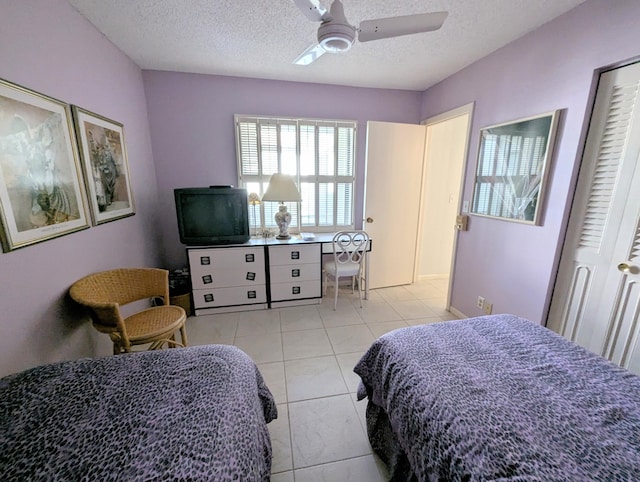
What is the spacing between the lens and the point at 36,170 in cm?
134

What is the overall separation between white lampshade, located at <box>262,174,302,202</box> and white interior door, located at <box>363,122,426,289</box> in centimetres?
91

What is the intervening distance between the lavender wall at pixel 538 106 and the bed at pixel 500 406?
2.84 feet

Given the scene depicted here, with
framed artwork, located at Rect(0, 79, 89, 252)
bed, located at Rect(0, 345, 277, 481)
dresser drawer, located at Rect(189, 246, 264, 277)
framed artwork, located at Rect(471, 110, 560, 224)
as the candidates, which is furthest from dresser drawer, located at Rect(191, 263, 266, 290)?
framed artwork, located at Rect(471, 110, 560, 224)

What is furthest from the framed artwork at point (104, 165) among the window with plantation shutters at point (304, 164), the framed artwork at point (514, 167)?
the framed artwork at point (514, 167)

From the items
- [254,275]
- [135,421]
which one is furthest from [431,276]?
[135,421]

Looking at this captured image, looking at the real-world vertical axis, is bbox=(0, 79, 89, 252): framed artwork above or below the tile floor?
above

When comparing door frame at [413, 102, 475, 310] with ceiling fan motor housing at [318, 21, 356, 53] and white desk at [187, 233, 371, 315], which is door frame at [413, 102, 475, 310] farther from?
ceiling fan motor housing at [318, 21, 356, 53]

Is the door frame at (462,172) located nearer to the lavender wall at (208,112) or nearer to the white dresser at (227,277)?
the lavender wall at (208,112)

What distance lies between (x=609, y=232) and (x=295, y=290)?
249 cm

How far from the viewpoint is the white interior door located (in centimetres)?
305

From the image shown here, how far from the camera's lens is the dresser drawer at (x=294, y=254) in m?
2.77

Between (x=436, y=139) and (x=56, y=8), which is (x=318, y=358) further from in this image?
(x=436, y=139)

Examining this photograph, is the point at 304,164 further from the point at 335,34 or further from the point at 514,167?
the point at 514,167

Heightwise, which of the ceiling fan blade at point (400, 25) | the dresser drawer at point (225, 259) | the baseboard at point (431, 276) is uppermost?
the ceiling fan blade at point (400, 25)
